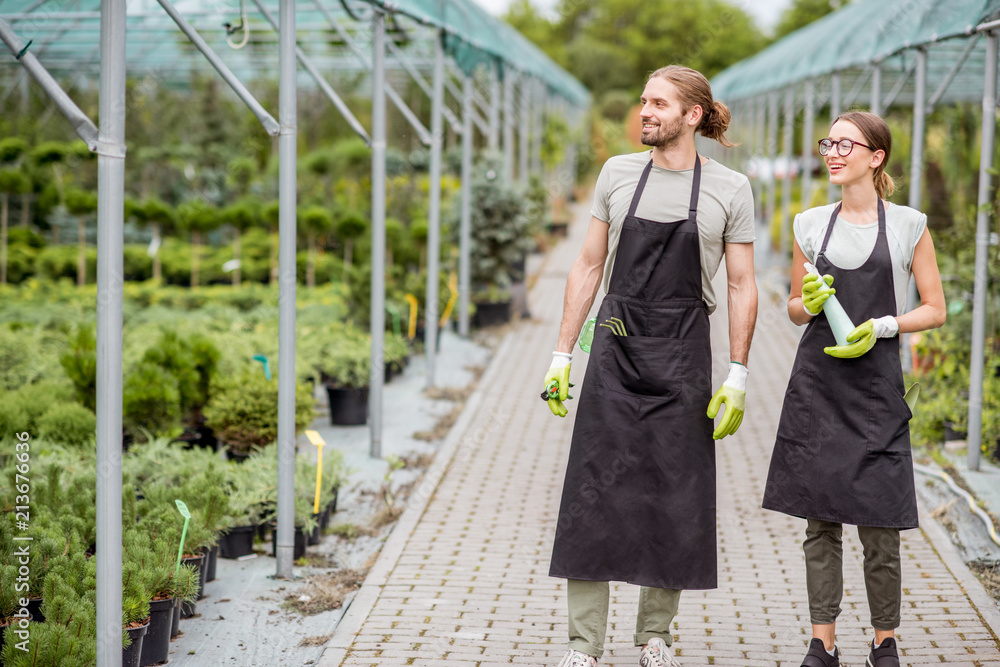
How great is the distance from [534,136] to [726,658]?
14197mm

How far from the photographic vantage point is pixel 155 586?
312 cm

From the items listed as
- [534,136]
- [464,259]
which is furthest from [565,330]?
[534,136]

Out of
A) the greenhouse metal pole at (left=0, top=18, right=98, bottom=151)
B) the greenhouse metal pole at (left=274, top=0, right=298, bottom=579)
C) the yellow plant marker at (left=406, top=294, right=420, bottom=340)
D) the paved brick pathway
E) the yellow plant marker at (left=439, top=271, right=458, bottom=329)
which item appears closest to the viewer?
the greenhouse metal pole at (left=0, top=18, right=98, bottom=151)

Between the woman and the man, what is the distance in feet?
0.75

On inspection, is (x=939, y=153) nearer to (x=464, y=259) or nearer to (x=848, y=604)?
(x=464, y=259)

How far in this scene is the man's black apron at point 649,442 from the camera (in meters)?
2.92

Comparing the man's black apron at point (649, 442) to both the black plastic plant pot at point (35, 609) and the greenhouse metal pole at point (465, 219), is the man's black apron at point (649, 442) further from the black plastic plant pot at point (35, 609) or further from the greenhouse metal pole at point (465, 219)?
the greenhouse metal pole at point (465, 219)

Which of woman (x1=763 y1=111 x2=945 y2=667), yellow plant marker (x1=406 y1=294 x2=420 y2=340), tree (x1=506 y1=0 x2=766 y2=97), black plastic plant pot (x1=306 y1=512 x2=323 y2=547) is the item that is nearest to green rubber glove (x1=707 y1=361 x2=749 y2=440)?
woman (x1=763 y1=111 x2=945 y2=667)

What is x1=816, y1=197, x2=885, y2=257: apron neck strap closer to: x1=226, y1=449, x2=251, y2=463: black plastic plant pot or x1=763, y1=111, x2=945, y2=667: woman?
x1=763, y1=111, x2=945, y2=667: woman

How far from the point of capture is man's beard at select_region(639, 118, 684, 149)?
286cm

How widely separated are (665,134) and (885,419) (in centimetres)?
105

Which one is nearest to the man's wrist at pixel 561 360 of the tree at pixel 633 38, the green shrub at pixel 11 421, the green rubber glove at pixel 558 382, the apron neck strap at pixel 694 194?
the green rubber glove at pixel 558 382

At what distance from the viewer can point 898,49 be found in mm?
6820

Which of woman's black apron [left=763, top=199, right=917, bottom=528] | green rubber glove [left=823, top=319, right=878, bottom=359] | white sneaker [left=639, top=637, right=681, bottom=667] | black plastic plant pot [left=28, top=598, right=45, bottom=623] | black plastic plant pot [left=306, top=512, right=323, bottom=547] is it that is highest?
green rubber glove [left=823, top=319, right=878, bottom=359]
